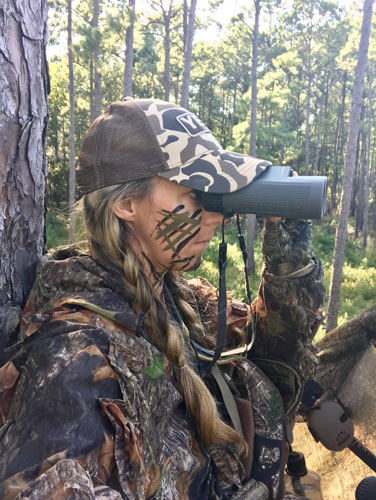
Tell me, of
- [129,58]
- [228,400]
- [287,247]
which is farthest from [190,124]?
[129,58]

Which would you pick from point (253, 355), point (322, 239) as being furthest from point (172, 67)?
point (253, 355)

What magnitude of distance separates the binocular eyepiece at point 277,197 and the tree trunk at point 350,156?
6791 millimetres

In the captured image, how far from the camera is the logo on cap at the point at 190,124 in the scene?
150 cm

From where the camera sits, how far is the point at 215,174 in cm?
146

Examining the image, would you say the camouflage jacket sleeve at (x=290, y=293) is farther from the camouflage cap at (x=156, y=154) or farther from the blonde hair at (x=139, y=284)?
the blonde hair at (x=139, y=284)

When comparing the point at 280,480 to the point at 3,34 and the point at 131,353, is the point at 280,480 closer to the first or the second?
the point at 131,353

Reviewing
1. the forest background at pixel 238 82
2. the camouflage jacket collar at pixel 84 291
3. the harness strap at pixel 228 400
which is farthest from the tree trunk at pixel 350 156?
the camouflage jacket collar at pixel 84 291

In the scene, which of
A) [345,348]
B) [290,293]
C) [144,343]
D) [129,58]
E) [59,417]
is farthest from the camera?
[129,58]

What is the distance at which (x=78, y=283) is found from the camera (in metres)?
1.42

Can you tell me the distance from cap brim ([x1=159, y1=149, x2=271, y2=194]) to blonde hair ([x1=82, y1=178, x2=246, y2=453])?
117 millimetres

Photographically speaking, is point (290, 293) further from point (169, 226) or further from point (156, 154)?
point (156, 154)

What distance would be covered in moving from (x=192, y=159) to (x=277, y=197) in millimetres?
304

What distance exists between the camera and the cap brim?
4.72ft

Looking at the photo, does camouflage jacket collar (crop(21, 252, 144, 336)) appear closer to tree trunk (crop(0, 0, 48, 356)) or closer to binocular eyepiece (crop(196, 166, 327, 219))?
tree trunk (crop(0, 0, 48, 356))
